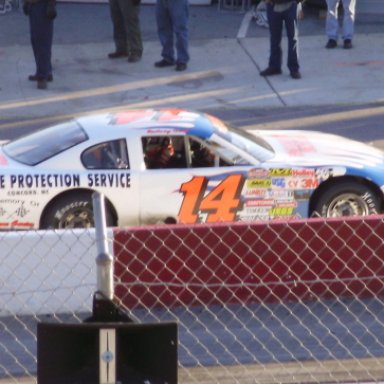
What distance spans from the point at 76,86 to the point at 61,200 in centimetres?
698

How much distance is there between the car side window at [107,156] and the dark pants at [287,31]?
22.2 ft

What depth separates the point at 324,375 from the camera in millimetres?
7762

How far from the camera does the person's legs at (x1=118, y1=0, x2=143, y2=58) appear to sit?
17.4 m

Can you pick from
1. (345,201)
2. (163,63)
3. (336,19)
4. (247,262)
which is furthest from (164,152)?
(336,19)

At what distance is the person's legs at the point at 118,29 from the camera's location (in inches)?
700

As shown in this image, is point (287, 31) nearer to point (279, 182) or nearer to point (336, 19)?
point (336, 19)

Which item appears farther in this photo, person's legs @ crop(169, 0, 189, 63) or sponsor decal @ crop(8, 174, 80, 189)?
person's legs @ crop(169, 0, 189, 63)

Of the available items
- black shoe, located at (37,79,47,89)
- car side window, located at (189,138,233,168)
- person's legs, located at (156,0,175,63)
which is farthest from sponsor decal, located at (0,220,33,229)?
person's legs, located at (156,0,175,63)

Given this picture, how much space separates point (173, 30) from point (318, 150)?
22.9ft

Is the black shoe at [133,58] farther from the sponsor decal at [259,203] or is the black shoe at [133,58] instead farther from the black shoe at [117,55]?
the sponsor decal at [259,203]

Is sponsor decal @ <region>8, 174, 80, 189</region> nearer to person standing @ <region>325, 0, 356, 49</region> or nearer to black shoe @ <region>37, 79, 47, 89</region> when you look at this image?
black shoe @ <region>37, 79, 47, 89</region>

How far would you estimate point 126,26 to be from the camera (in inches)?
690

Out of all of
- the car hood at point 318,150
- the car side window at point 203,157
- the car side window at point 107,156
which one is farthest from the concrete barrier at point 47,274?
the car hood at point 318,150

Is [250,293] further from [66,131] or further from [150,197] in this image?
[66,131]
